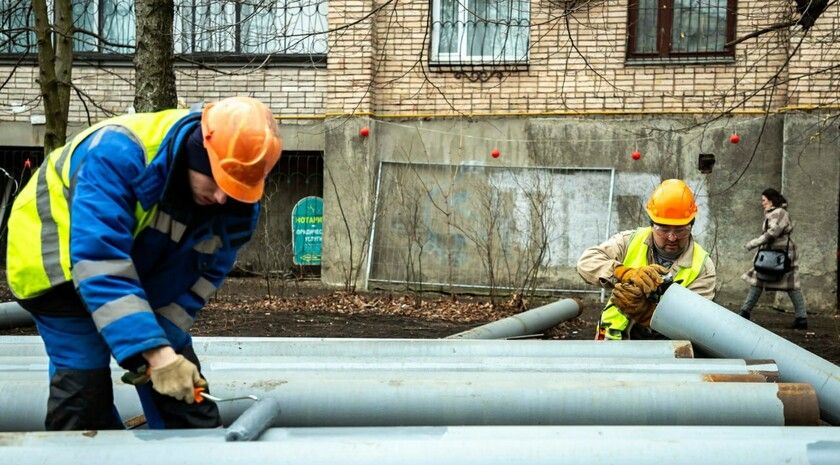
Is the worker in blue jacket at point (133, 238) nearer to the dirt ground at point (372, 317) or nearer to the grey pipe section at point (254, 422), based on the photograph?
the grey pipe section at point (254, 422)

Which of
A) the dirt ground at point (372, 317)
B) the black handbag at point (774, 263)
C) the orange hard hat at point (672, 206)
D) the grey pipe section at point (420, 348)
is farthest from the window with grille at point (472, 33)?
the grey pipe section at point (420, 348)

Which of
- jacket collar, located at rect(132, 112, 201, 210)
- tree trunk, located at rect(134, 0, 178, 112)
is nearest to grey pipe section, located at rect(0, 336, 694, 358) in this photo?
jacket collar, located at rect(132, 112, 201, 210)

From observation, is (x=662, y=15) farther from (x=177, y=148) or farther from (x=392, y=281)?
(x=177, y=148)

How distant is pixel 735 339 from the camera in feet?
15.5

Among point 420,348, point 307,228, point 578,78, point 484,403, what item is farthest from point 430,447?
point 307,228

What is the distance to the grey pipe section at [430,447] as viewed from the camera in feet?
9.67

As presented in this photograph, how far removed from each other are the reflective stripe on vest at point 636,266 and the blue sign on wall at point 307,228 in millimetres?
7826

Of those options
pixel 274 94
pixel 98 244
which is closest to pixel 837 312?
pixel 274 94

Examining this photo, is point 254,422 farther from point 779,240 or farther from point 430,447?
point 779,240

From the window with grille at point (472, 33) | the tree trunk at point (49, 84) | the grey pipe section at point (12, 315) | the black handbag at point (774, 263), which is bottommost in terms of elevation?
the grey pipe section at point (12, 315)

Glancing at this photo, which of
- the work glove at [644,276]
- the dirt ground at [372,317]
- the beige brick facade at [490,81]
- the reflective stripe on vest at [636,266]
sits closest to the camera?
the work glove at [644,276]

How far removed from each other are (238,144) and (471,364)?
6.67 feet

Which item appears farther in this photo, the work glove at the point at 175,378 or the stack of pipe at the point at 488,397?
the stack of pipe at the point at 488,397

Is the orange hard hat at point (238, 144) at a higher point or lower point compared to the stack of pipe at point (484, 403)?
higher
